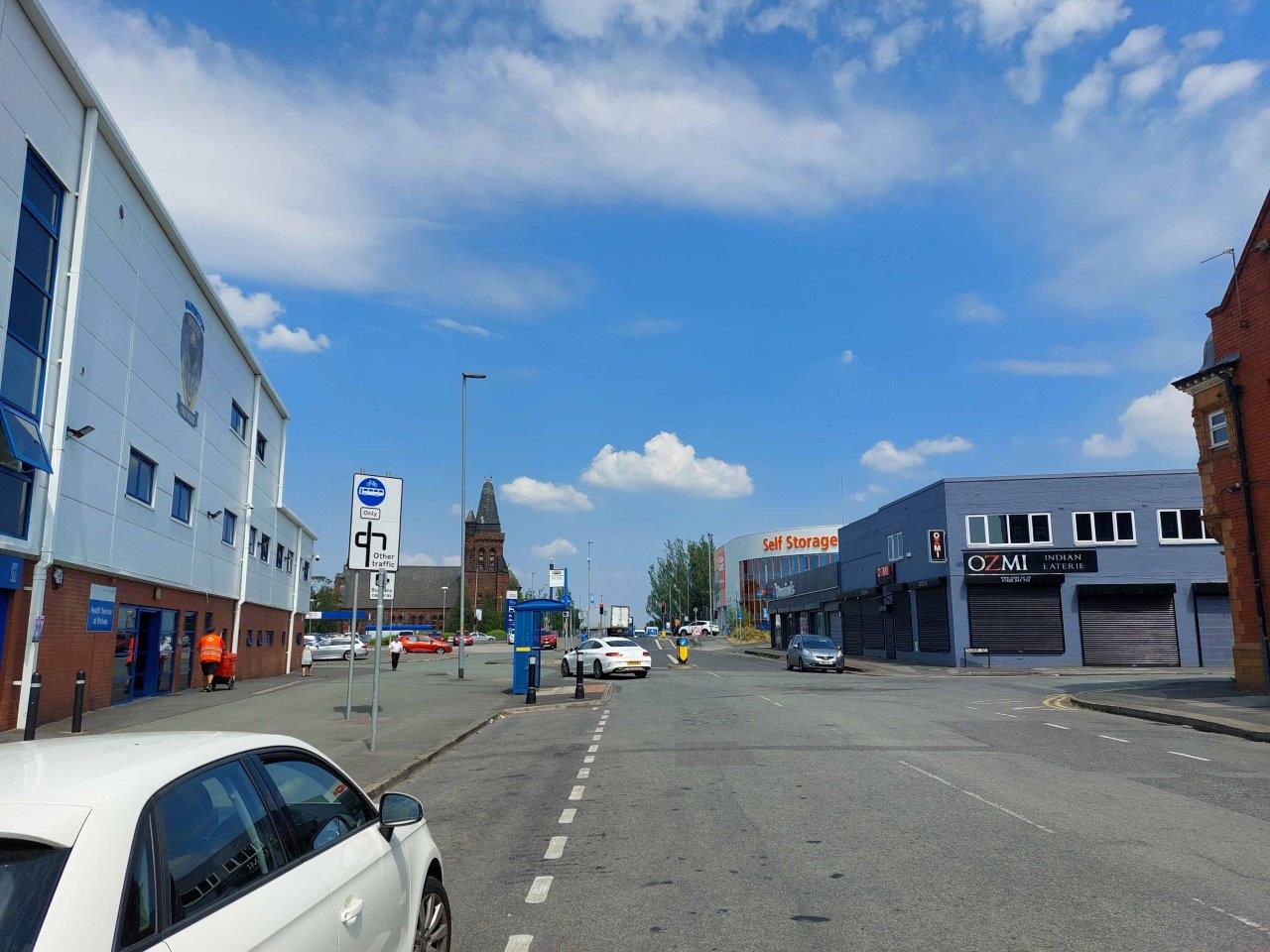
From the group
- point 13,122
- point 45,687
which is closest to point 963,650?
point 45,687

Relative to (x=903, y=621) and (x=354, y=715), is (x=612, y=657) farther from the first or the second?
(x=903, y=621)

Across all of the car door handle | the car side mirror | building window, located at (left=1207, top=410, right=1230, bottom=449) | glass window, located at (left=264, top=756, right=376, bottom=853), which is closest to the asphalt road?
the car side mirror

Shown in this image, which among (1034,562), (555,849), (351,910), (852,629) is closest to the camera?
(351,910)

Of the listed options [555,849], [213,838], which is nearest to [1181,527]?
[555,849]

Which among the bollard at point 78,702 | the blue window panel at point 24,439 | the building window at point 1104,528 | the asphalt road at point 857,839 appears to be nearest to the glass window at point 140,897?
the asphalt road at point 857,839

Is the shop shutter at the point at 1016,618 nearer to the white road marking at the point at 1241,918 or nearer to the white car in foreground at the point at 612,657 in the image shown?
the white car in foreground at the point at 612,657

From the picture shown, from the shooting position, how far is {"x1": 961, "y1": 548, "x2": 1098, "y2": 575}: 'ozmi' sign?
1522 inches

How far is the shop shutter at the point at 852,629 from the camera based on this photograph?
52844 mm

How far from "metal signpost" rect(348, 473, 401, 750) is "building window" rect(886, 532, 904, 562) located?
114ft

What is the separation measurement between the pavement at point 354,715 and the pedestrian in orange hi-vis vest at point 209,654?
1.55ft

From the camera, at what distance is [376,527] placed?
14.3 metres

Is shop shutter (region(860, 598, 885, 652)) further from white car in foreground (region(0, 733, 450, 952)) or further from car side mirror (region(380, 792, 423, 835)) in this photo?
white car in foreground (region(0, 733, 450, 952))

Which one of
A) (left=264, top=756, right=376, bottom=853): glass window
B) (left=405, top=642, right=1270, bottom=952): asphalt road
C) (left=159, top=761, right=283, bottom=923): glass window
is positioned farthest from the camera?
(left=405, top=642, right=1270, bottom=952): asphalt road

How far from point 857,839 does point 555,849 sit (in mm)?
2439
